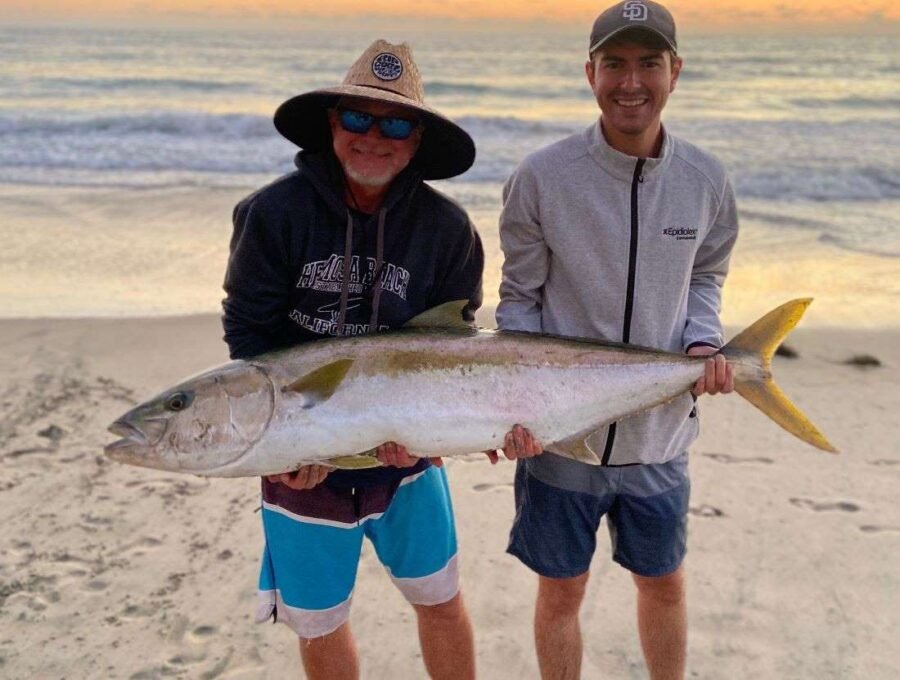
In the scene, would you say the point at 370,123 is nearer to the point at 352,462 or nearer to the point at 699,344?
the point at 352,462

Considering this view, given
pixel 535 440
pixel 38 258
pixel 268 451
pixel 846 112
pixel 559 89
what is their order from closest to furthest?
pixel 268 451, pixel 535 440, pixel 38 258, pixel 846 112, pixel 559 89

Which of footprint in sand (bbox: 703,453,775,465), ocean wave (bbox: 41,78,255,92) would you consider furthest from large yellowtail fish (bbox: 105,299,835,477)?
ocean wave (bbox: 41,78,255,92)

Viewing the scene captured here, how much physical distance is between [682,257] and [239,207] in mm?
1510

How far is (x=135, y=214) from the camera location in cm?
1202

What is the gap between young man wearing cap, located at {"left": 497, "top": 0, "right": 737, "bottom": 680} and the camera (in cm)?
279

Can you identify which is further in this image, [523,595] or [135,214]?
[135,214]

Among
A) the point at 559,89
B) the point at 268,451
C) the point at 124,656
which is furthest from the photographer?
the point at 559,89

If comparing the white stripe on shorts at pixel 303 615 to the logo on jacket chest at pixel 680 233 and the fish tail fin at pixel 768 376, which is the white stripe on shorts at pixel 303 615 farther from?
the logo on jacket chest at pixel 680 233

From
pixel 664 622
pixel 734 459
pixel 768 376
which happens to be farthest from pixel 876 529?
pixel 768 376

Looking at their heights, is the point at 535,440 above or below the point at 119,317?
above

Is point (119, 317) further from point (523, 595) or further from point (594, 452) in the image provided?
point (594, 452)

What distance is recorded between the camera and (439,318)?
2.75 meters

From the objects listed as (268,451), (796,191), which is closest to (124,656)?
(268,451)

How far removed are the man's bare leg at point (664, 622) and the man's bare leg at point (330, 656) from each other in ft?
3.64
